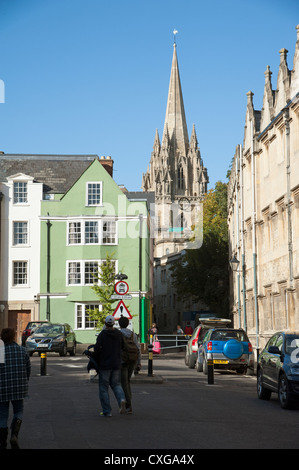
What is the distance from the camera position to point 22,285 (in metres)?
50.9

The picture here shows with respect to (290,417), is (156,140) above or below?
above

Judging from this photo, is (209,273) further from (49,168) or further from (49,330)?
(49,330)

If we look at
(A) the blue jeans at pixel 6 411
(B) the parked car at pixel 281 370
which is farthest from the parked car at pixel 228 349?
(A) the blue jeans at pixel 6 411

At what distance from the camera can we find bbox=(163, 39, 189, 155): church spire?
461ft

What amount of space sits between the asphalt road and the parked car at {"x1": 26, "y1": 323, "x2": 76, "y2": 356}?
13.7 meters

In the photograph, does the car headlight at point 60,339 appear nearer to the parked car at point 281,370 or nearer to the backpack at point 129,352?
the parked car at point 281,370

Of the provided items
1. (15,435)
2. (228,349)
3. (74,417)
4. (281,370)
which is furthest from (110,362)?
(228,349)

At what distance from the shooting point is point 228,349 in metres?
26.3

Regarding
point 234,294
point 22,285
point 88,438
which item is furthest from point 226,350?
point 22,285

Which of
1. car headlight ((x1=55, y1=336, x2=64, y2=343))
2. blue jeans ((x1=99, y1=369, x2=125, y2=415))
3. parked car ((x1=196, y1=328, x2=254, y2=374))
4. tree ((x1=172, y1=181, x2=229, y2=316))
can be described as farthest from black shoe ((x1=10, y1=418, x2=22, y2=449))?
tree ((x1=172, y1=181, x2=229, y2=316))

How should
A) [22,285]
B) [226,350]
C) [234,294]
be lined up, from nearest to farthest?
[226,350] < [234,294] < [22,285]

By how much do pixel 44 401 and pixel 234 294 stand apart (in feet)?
104

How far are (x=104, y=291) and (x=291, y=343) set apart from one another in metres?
31.0

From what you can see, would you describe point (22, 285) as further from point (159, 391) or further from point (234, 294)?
point (159, 391)
